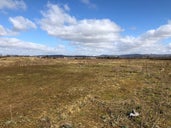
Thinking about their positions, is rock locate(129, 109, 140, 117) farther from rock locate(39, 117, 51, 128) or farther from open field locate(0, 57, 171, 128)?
rock locate(39, 117, 51, 128)

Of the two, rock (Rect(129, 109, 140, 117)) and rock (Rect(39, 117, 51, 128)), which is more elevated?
rock (Rect(129, 109, 140, 117))

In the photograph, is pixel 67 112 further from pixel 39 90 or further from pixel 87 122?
pixel 39 90

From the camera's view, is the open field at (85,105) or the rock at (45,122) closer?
the rock at (45,122)

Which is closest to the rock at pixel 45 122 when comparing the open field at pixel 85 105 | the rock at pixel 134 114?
the open field at pixel 85 105

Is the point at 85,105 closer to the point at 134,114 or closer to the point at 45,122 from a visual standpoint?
the point at 134,114

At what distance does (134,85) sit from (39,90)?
12331 millimetres

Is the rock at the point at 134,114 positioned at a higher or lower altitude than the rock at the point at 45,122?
higher

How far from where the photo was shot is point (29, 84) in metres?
37.2

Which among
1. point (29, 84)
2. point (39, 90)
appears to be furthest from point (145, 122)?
point (29, 84)

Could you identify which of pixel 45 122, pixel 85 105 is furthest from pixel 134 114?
pixel 45 122

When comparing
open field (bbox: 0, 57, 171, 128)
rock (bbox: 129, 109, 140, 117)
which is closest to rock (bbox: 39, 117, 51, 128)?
open field (bbox: 0, 57, 171, 128)

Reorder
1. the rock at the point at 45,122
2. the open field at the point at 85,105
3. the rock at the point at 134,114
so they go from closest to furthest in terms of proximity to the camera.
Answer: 1. the rock at the point at 45,122
2. the open field at the point at 85,105
3. the rock at the point at 134,114

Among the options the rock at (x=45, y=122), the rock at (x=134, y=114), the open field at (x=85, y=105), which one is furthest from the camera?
the rock at (x=134, y=114)

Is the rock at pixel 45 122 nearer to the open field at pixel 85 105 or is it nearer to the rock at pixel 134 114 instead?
the open field at pixel 85 105
